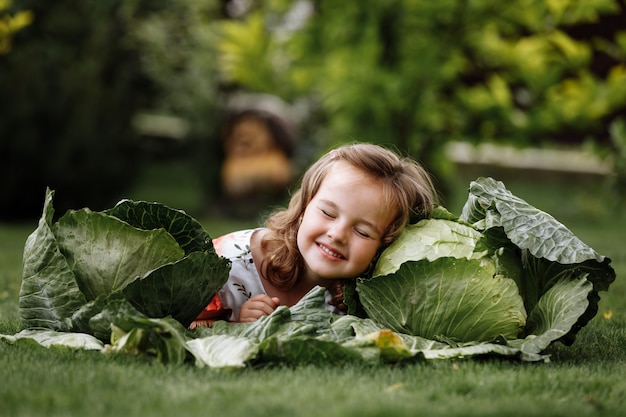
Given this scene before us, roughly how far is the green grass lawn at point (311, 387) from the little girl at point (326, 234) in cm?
70

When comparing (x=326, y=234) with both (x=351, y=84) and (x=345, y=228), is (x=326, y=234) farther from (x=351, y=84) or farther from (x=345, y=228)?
(x=351, y=84)

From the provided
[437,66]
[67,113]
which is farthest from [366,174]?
[67,113]

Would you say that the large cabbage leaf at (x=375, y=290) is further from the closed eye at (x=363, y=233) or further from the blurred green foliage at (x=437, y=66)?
the blurred green foliage at (x=437, y=66)

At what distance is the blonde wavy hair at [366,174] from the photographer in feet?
12.2

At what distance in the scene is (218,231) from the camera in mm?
8992

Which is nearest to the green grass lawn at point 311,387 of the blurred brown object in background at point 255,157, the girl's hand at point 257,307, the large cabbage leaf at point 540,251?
the large cabbage leaf at point 540,251

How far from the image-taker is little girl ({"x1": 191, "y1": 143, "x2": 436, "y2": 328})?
11.9 feet

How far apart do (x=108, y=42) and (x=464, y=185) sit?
6.36m

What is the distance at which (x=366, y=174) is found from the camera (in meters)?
3.72

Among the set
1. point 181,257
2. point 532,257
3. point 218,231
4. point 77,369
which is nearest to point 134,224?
point 181,257

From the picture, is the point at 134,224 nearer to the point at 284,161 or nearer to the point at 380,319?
the point at 380,319

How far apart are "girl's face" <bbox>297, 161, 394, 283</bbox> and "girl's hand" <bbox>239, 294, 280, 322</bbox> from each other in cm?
22

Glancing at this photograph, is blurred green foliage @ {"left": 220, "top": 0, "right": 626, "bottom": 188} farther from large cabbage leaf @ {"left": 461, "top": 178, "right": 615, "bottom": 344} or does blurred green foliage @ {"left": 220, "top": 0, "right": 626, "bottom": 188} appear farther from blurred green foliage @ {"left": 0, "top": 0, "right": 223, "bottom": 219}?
large cabbage leaf @ {"left": 461, "top": 178, "right": 615, "bottom": 344}

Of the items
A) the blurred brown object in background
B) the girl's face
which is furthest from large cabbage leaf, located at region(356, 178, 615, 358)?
the blurred brown object in background
